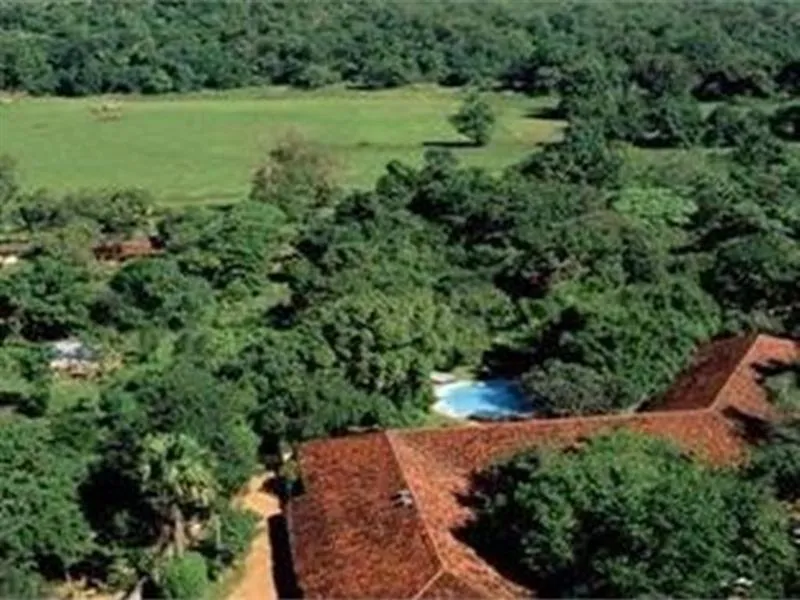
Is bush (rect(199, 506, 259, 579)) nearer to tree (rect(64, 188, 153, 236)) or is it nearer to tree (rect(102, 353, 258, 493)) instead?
tree (rect(102, 353, 258, 493))

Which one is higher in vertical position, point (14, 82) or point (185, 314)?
point (185, 314)

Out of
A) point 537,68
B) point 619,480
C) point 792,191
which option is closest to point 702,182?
point 792,191

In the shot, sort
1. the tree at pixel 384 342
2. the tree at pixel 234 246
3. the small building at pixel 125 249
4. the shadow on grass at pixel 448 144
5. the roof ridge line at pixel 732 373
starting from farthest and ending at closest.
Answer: the shadow on grass at pixel 448 144 → the small building at pixel 125 249 → the tree at pixel 234 246 → the tree at pixel 384 342 → the roof ridge line at pixel 732 373

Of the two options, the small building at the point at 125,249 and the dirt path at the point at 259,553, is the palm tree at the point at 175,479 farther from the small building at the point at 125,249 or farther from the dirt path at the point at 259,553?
the small building at the point at 125,249

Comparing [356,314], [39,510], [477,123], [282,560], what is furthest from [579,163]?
[39,510]

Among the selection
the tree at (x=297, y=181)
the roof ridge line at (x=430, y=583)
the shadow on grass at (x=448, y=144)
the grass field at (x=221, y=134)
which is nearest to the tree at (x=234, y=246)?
the tree at (x=297, y=181)

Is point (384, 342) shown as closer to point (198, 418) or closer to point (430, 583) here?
point (198, 418)

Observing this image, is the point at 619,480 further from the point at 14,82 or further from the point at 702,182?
the point at 14,82
